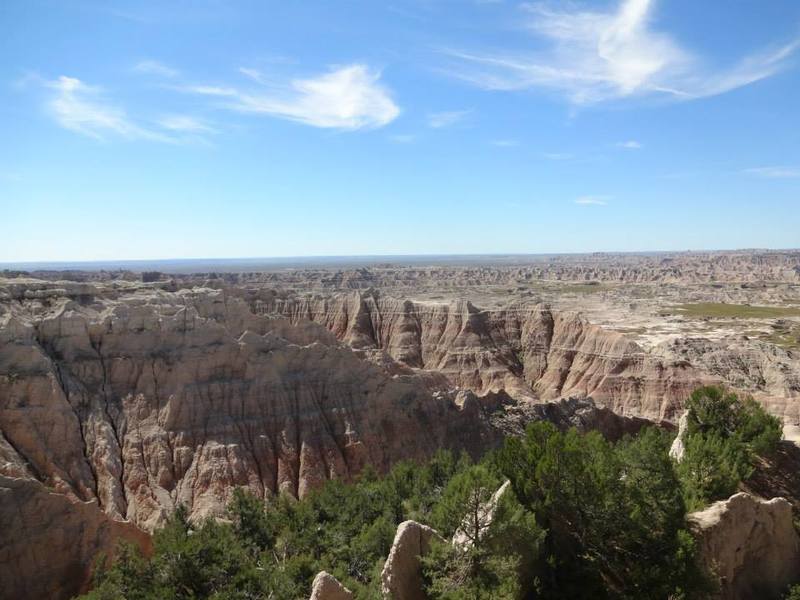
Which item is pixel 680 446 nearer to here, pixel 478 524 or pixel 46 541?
pixel 478 524

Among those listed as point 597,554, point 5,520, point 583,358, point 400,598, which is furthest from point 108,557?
point 583,358

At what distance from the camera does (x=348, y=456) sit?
41.5 meters

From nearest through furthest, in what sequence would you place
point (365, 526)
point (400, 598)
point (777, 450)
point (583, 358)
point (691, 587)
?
1. point (400, 598)
2. point (691, 587)
3. point (365, 526)
4. point (777, 450)
5. point (583, 358)

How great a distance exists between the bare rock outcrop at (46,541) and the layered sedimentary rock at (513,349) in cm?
4430

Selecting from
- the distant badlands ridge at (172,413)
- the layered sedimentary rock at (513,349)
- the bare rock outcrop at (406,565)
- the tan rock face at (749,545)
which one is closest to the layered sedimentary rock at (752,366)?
the distant badlands ridge at (172,413)

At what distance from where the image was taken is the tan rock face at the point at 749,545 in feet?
71.6

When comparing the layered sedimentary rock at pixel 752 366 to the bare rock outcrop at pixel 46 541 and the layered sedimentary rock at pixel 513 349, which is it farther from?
the bare rock outcrop at pixel 46 541

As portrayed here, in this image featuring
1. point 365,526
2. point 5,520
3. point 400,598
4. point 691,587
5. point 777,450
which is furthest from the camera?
point 777,450

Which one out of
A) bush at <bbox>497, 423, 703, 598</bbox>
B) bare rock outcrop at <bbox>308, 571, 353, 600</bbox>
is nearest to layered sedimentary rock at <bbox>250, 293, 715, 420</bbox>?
bush at <bbox>497, 423, 703, 598</bbox>

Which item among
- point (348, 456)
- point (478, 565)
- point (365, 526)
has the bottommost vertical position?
point (348, 456)

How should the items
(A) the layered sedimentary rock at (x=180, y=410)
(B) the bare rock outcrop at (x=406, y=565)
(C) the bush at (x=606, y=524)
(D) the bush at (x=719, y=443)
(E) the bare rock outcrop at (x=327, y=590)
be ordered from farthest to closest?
(A) the layered sedimentary rock at (x=180, y=410) < (D) the bush at (x=719, y=443) < (C) the bush at (x=606, y=524) < (B) the bare rock outcrop at (x=406, y=565) < (E) the bare rock outcrop at (x=327, y=590)

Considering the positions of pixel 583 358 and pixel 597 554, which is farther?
pixel 583 358

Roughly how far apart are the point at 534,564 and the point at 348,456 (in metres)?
23.0

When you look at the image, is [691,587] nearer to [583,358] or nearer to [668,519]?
[668,519]
